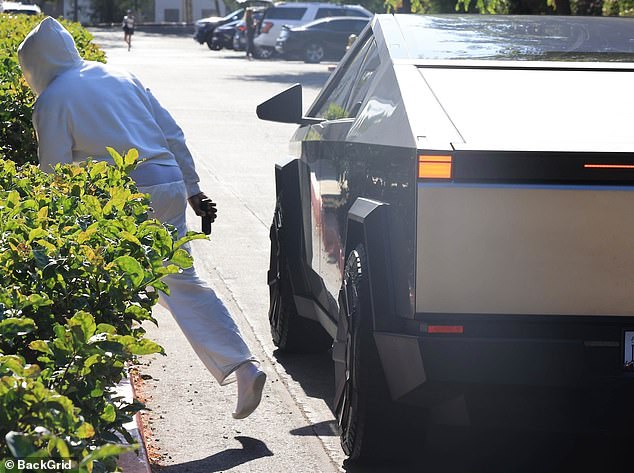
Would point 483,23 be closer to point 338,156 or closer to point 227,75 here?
point 338,156

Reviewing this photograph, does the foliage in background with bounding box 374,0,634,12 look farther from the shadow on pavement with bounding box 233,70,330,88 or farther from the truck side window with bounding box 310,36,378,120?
the truck side window with bounding box 310,36,378,120

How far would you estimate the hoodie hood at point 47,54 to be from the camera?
5.81m

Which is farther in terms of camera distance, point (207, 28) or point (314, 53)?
point (207, 28)

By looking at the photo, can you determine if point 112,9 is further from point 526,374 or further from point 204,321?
point 526,374

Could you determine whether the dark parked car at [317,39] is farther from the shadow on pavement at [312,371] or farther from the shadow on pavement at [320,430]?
the shadow on pavement at [320,430]

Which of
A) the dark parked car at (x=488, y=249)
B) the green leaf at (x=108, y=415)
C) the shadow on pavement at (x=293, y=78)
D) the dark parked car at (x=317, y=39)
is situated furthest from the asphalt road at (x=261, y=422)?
the dark parked car at (x=317, y=39)

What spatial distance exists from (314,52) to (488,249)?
41.4m

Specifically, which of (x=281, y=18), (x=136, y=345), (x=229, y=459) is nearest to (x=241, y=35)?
(x=281, y=18)

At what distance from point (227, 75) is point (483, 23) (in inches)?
1205

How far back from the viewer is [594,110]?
4.70 meters

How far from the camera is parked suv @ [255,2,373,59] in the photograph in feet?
155

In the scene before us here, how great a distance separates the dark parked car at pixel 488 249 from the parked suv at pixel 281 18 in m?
42.2

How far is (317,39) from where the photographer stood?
147 feet

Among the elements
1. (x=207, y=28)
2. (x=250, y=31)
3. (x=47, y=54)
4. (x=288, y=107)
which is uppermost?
(x=47, y=54)
